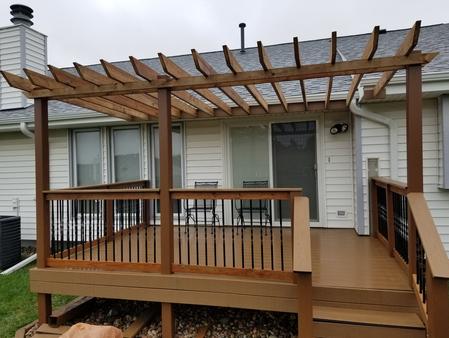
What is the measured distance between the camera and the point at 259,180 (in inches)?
228

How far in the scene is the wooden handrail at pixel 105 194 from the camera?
3387 mm

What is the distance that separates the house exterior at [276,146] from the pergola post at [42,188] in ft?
7.95

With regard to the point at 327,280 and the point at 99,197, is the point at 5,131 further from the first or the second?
the point at 327,280

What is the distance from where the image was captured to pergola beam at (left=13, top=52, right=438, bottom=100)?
2742mm

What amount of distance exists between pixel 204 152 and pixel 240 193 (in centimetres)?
295

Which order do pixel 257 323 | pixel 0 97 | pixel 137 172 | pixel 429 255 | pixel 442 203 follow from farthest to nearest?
pixel 0 97 → pixel 137 172 → pixel 442 203 → pixel 257 323 → pixel 429 255

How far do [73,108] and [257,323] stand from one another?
5601 millimetres

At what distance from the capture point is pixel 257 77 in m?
2.99

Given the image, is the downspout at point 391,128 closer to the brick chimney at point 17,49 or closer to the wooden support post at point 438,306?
the wooden support post at point 438,306

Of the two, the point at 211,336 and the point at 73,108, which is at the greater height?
the point at 73,108

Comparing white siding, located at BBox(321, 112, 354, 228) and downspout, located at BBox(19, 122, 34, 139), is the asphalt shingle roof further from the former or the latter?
white siding, located at BBox(321, 112, 354, 228)

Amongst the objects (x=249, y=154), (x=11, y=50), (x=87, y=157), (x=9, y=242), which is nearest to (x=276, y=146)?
(x=249, y=154)

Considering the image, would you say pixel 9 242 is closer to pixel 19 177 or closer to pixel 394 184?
pixel 19 177

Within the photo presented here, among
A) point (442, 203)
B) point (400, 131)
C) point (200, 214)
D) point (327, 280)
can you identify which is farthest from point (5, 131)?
point (442, 203)
